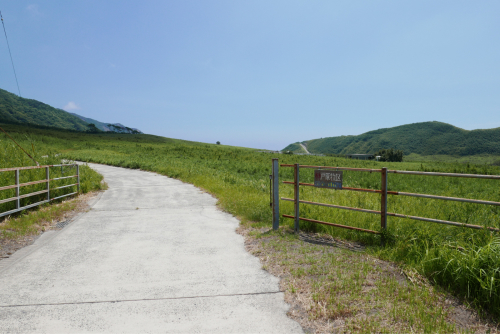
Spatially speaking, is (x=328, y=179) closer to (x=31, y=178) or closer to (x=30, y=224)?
(x=30, y=224)

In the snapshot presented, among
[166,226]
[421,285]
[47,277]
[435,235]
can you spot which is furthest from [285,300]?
→ [166,226]

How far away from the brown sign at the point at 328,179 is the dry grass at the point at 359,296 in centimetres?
129

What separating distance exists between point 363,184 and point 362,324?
1674 cm

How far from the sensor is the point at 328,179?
5.93 metres

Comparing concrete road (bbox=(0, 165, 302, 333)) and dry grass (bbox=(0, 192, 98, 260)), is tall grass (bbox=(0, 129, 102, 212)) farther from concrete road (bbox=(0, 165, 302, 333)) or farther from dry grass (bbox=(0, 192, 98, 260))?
concrete road (bbox=(0, 165, 302, 333))

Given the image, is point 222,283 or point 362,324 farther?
point 222,283

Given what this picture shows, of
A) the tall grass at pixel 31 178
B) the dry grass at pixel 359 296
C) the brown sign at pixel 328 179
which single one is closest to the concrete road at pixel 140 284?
the dry grass at pixel 359 296

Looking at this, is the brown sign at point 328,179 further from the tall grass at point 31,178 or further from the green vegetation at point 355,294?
the tall grass at point 31,178

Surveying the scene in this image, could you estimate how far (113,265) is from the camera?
15.8ft

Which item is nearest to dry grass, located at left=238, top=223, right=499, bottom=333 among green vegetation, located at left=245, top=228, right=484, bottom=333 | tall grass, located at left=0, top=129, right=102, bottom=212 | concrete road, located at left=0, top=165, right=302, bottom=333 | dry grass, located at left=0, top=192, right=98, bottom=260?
green vegetation, located at left=245, top=228, right=484, bottom=333

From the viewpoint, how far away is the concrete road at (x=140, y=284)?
3.13 m

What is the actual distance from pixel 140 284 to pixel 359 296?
293cm

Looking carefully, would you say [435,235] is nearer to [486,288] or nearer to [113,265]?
[486,288]

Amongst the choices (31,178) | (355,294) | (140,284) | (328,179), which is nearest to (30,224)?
(31,178)
